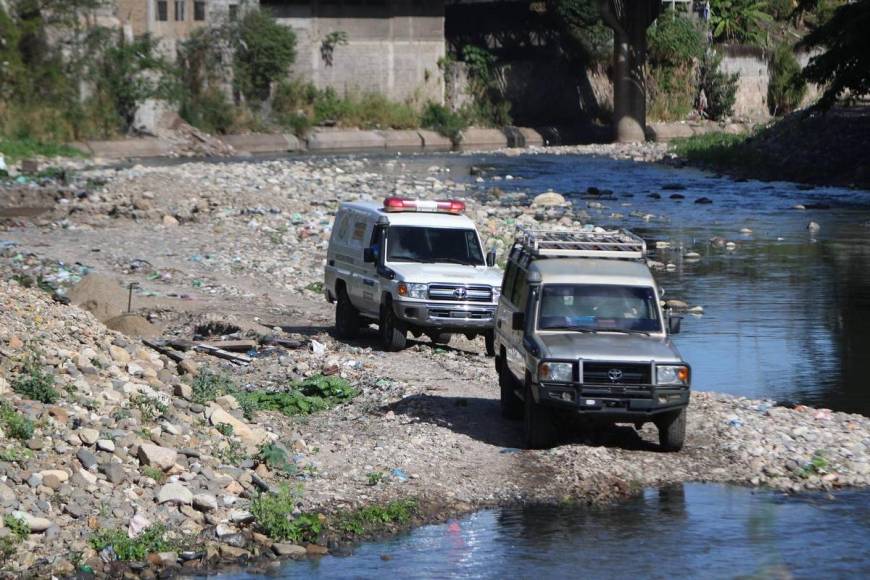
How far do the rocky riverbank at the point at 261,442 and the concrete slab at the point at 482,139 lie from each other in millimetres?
57682

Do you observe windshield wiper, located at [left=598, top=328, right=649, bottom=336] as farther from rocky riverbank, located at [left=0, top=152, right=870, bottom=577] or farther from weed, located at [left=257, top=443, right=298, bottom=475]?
weed, located at [left=257, top=443, right=298, bottom=475]

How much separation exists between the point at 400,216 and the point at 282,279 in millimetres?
7767

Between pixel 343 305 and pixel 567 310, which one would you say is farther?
pixel 343 305

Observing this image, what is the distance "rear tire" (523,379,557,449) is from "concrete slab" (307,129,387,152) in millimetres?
59345

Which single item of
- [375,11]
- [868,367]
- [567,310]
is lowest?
[868,367]

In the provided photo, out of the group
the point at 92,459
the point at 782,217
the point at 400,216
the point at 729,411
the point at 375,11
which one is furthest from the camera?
the point at 375,11

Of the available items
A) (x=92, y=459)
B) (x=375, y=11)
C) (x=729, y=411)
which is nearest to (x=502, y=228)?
(x=729, y=411)

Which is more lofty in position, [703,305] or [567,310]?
[567,310]

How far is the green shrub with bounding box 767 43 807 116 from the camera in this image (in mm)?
91500

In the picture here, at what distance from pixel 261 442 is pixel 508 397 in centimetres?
291

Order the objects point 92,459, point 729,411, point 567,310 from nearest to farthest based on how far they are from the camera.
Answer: point 92,459
point 567,310
point 729,411

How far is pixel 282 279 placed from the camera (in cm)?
2842

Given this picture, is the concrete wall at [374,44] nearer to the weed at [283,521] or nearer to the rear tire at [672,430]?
the rear tire at [672,430]

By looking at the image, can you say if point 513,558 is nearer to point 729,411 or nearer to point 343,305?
point 729,411
